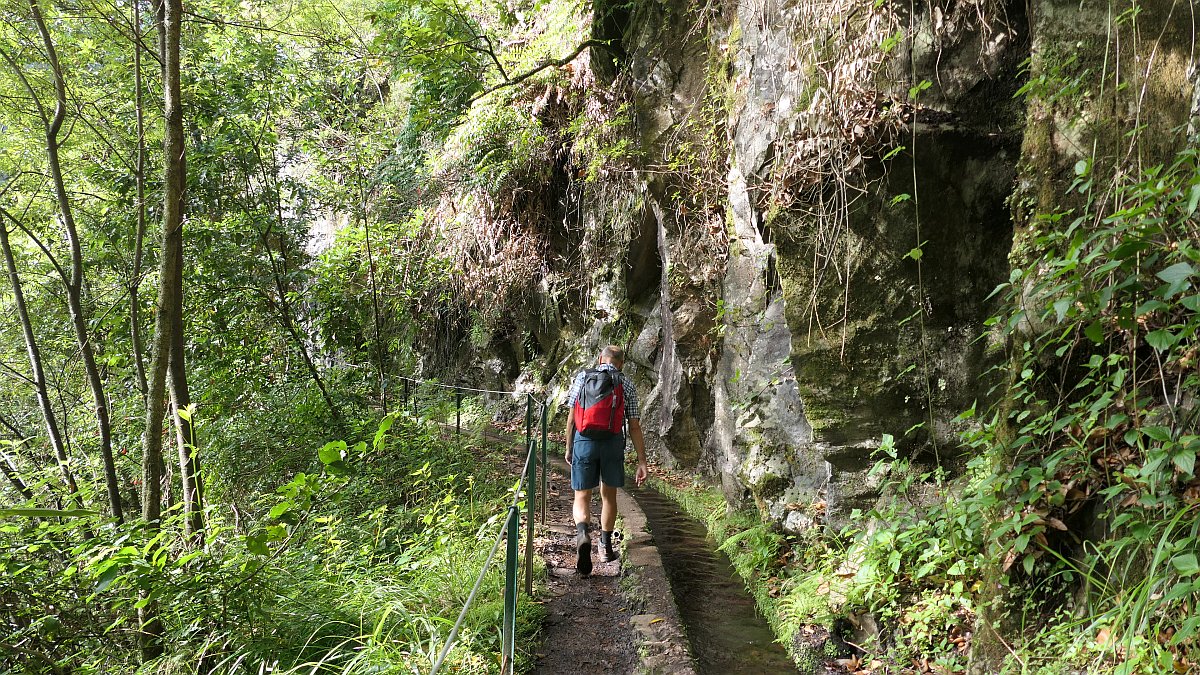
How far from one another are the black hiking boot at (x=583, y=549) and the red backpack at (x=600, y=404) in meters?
0.79

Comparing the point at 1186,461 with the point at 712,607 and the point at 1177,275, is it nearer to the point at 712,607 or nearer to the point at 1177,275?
the point at 1177,275

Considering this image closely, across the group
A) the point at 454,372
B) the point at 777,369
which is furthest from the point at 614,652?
the point at 454,372

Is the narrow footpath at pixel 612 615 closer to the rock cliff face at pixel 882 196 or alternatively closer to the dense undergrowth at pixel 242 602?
the dense undergrowth at pixel 242 602

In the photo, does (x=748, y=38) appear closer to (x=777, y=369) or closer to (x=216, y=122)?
(x=777, y=369)

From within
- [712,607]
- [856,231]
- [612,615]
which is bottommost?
[712,607]

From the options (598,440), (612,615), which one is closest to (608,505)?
(598,440)

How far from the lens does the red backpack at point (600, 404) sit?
5766mm

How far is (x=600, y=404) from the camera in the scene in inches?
227

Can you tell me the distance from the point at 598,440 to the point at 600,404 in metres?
0.36

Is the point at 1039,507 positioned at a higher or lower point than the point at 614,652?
higher

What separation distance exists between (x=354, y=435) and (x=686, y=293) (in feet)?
15.8

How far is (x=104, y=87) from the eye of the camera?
8.48m

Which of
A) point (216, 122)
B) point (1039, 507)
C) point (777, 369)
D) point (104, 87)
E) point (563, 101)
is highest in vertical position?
point (563, 101)

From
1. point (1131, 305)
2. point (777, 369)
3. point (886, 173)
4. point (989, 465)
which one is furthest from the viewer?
point (777, 369)
